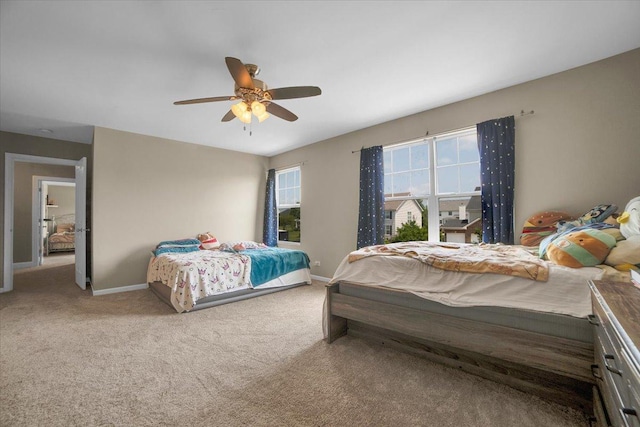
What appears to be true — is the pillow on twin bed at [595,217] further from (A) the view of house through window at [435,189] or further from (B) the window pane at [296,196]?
(B) the window pane at [296,196]

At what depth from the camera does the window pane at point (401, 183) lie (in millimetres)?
3728

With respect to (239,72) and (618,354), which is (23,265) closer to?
(239,72)

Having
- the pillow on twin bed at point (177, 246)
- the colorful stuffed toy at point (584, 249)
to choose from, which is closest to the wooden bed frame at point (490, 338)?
the colorful stuffed toy at point (584, 249)

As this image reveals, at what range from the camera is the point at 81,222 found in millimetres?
4066

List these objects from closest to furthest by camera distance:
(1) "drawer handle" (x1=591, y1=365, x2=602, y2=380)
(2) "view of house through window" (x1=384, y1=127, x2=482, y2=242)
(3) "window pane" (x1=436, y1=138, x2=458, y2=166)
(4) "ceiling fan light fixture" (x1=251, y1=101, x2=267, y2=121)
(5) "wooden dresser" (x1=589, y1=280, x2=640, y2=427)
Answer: (5) "wooden dresser" (x1=589, y1=280, x2=640, y2=427) → (1) "drawer handle" (x1=591, y1=365, x2=602, y2=380) → (4) "ceiling fan light fixture" (x1=251, y1=101, x2=267, y2=121) → (2) "view of house through window" (x1=384, y1=127, x2=482, y2=242) → (3) "window pane" (x1=436, y1=138, x2=458, y2=166)

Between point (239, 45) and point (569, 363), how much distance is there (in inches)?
117

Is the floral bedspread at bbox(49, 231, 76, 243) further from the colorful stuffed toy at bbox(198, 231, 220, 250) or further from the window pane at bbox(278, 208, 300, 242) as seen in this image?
the window pane at bbox(278, 208, 300, 242)

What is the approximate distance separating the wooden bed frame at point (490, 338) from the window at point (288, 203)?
10.7 ft

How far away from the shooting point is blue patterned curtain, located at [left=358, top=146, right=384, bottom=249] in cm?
379

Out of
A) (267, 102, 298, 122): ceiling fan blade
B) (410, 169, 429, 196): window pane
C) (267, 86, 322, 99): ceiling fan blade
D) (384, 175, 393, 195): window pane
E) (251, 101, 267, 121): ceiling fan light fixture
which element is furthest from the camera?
(384, 175, 393, 195): window pane

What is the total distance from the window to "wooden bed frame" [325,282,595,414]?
3.25 m

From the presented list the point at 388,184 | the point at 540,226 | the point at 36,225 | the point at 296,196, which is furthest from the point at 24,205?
the point at 540,226

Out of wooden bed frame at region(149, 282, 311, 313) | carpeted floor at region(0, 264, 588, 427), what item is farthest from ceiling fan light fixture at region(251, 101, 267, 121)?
wooden bed frame at region(149, 282, 311, 313)

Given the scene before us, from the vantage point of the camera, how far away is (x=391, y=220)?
3904 millimetres
